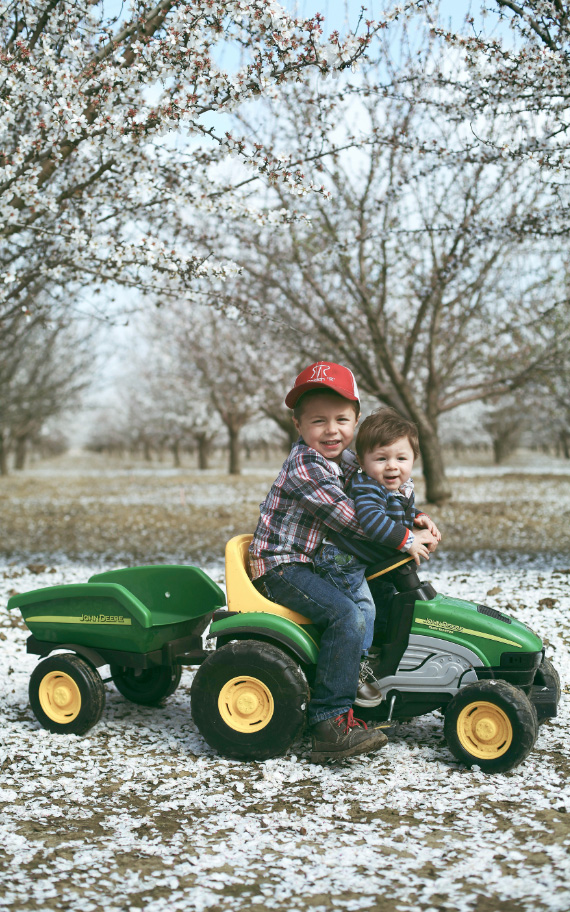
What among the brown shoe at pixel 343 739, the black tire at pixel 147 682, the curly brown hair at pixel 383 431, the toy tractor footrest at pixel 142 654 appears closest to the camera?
the brown shoe at pixel 343 739

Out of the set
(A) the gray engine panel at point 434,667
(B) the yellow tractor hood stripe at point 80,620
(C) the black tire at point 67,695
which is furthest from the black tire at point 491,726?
(C) the black tire at point 67,695

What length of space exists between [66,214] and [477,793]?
6.64 m

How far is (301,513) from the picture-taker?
3879 mm

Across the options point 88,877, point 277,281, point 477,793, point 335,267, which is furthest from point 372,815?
point 277,281

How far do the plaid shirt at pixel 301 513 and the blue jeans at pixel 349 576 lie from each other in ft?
0.24

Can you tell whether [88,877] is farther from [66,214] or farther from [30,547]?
[30,547]

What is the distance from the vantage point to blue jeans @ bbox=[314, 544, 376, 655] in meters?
3.74

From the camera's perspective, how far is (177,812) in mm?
3246

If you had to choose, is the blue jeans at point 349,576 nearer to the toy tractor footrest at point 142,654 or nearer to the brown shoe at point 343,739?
the brown shoe at point 343,739

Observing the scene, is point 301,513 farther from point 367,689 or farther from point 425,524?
point 367,689

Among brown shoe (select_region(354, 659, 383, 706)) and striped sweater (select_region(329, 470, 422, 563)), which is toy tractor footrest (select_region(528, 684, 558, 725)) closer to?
brown shoe (select_region(354, 659, 383, 706))

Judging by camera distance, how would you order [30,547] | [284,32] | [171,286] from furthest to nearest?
1. [30,547]
2. [171,286]
3. [284,32]

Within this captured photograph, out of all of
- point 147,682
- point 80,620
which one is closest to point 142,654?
point 80,620

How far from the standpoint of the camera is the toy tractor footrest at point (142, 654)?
4059mm
